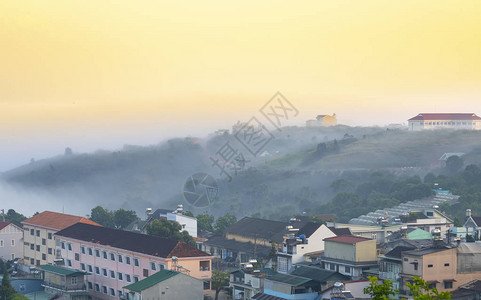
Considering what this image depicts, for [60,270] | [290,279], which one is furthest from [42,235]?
[290,279]

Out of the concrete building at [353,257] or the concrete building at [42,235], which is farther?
the concrete building at [42,235]

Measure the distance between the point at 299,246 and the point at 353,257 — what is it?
5.66m

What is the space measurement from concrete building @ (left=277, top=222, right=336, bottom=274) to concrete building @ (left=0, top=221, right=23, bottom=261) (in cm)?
2522

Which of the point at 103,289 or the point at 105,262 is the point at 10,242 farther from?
the point at 103,289

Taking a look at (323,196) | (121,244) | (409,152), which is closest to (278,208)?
(323,196)

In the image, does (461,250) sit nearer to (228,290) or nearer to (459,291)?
(459,291)

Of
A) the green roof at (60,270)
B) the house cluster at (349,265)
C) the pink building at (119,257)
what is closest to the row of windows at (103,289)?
the pink building at (119,257)

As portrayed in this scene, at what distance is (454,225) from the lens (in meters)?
61.1

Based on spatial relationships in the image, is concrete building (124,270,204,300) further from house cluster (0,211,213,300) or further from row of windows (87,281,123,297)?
row of windows (87,281,123,297)

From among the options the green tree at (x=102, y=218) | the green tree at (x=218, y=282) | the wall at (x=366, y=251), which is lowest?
the green tree at (x=218, y=282)

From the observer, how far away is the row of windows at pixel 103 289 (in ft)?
158

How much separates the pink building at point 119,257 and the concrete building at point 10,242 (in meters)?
8.28

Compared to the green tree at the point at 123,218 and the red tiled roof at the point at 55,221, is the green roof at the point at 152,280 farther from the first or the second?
the green tree at the point at 123,218

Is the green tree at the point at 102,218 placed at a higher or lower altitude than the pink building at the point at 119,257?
higher
